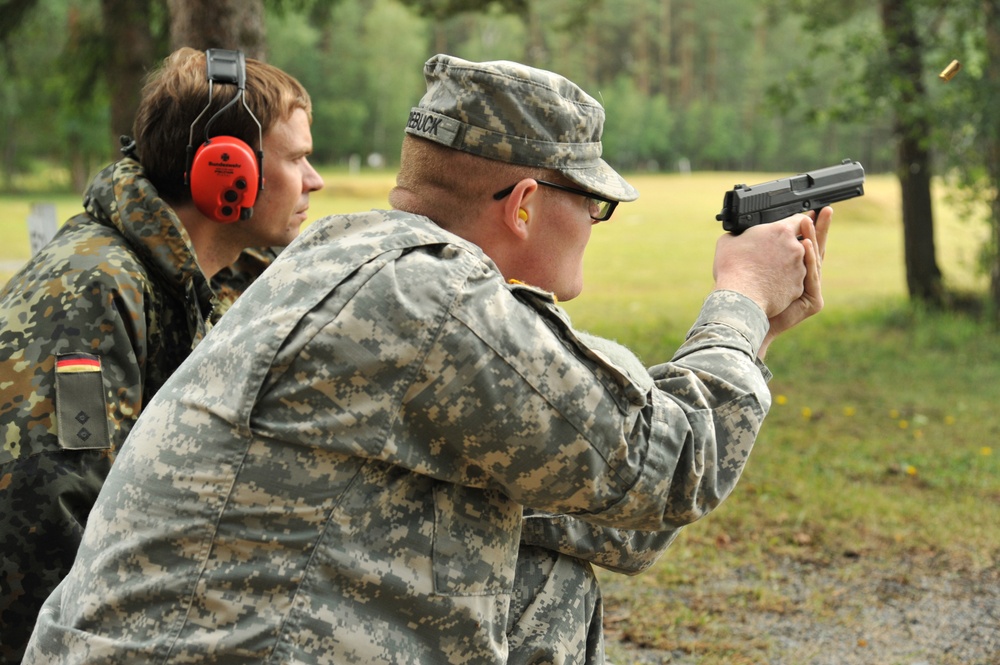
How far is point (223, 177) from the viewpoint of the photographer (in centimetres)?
291

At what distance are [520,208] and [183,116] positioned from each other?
4.66 feet

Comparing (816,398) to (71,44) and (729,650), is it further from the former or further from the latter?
(71,44)

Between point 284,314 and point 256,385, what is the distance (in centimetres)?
12

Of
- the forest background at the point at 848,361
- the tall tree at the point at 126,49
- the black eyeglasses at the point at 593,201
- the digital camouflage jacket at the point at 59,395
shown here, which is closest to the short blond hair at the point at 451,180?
the black eyeglasses at the point at 593,201

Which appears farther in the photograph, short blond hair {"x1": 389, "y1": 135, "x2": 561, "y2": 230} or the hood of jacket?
the hood of jacket

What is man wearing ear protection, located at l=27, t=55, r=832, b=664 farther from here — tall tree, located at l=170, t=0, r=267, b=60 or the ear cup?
tall tree, located at l=170, t=0, r=267, b=60

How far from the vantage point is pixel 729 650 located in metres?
4.03

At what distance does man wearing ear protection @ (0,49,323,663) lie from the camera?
2.51 meters

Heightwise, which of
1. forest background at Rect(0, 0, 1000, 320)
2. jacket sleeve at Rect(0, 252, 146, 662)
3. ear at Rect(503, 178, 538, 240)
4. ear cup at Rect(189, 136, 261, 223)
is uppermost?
ear at Rect(503, 178, 538, 240)

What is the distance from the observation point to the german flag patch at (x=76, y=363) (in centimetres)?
254

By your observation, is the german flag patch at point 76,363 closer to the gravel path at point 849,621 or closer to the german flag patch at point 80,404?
the german flag patch at point 80,404

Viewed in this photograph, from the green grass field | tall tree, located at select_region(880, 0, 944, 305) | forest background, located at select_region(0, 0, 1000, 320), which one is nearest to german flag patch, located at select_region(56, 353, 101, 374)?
forest background, located at select_region(0, 0, 1000, 320)

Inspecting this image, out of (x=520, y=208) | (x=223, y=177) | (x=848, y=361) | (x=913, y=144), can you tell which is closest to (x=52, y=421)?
(x=223, y=177)

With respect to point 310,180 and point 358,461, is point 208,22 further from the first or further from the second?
point 358,461
